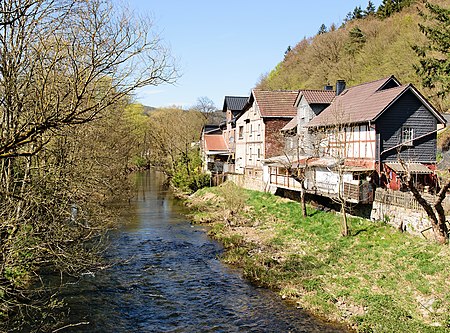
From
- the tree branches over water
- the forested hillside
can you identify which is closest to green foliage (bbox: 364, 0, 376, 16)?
the forested hillside

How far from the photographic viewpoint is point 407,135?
23984 mm

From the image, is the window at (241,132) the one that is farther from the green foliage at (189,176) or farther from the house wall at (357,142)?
the house wall at (357,142)

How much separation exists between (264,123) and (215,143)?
53.0ft

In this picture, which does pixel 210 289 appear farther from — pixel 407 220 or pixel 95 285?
pixel 407 220

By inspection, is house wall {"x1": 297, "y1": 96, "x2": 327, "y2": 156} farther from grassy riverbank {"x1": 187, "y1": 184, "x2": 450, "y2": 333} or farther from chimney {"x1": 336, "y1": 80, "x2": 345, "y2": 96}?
grassy riverbank {"x1": 187, "y1": 184, "x2": 450, "y2": 333}

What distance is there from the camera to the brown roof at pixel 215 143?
5160 cm

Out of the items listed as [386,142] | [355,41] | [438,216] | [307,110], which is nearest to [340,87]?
[307,110]

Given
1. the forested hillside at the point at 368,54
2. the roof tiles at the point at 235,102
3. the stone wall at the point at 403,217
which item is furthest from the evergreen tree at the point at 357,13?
the stone wall at the point at 403,217

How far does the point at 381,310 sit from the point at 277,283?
4.53 metres

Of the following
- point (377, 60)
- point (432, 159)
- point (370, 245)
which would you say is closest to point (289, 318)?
point (370, 245)

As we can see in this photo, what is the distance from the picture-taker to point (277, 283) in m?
16.9

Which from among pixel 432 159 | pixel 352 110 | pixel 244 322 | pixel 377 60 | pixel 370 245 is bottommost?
pixel 244 322

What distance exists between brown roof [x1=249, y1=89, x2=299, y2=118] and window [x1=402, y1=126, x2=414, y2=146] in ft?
47.0

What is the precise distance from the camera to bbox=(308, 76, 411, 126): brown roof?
77.7 feet
